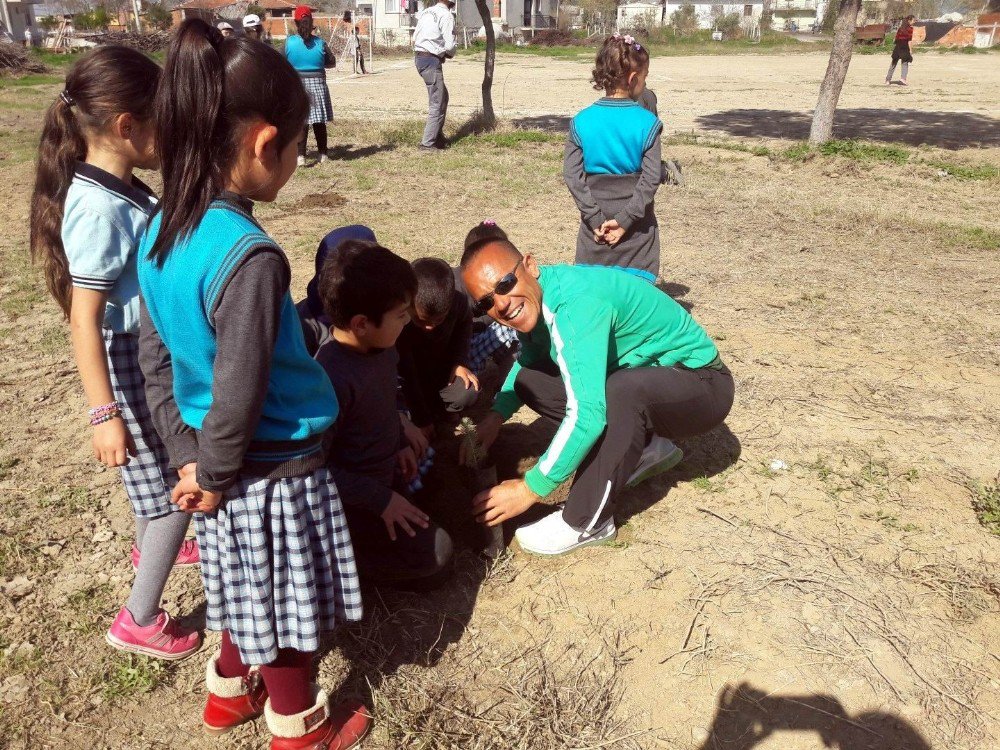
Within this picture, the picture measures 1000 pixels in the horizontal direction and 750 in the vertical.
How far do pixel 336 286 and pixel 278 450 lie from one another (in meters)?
0.53

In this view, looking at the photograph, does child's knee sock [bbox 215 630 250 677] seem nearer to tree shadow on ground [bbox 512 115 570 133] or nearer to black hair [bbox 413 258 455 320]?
black hair [bbox 413 258 455 320]

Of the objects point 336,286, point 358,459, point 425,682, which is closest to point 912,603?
point 425,682

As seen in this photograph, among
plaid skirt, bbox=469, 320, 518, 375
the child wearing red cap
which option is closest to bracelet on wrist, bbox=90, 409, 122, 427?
plaid skirt, bbox=469, 320, 518, 375

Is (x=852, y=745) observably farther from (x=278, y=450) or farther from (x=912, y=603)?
(x=278, y=450)

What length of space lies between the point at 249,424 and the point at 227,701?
95cm

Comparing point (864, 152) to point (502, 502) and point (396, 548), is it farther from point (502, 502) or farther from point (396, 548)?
point (396, 548)

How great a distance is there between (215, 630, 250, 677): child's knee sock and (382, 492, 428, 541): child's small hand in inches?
19.4

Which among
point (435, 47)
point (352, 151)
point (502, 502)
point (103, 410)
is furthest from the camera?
point (352, 151)

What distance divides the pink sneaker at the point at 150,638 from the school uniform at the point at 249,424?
567 millimetres

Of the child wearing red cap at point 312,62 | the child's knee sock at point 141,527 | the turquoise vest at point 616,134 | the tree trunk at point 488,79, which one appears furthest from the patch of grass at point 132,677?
the tree trunk at point 488,79

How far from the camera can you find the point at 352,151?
10.0m

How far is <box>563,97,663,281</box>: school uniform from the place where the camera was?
3791 mm

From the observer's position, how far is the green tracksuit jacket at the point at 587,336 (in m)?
2.28

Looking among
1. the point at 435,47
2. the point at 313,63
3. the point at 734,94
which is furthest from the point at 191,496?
the point at 734,94
